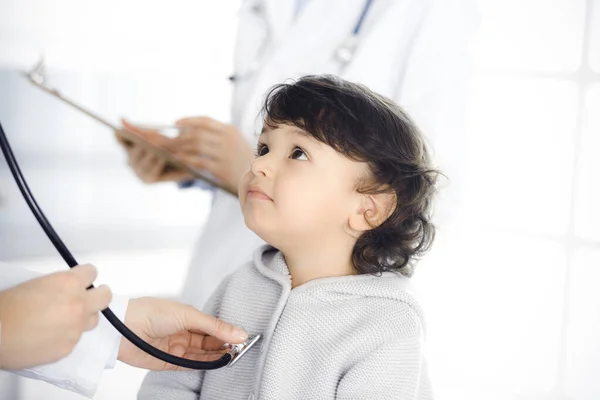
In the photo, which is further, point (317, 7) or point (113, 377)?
point (113, 377)

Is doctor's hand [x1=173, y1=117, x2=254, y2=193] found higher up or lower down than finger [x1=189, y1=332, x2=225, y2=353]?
higher up

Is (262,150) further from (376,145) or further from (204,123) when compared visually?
(204,123)

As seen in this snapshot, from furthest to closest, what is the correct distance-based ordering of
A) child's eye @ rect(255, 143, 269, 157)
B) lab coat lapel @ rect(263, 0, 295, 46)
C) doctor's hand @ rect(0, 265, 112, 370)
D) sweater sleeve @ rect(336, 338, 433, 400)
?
1. lab coat lapel @ rect(263, 0, 295, 46)
2. child's eye @ rect(255, 143, 269, 157)
3. sweater sleeve @ rect(336, 338, 433, 400)
4. doctor's hand @ rect(0, 265, 112, 370)

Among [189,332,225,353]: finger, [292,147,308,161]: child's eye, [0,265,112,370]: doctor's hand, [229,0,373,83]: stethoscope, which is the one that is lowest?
[0,265,112,370]: doctor's hand

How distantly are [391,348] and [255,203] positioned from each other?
0.25 m

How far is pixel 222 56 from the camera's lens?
203 centimetres

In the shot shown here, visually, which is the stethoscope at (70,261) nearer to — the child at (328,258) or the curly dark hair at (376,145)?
the child at (328,258)

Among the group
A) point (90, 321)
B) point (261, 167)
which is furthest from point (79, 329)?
point (261, 167)

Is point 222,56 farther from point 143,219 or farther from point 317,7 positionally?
point 317,7

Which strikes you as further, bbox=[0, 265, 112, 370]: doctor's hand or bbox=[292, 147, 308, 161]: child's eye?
bbox=[292, 147, 308, 161]: child's eye

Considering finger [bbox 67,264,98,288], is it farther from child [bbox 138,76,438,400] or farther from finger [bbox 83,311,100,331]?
child [bbox 138,76,438,400]

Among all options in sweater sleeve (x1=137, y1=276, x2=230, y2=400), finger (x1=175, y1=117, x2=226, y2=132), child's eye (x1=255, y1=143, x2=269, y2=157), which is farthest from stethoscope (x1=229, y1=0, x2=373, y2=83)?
sweater sleeve (x1=137, y1=276, x2=230, y2=400)

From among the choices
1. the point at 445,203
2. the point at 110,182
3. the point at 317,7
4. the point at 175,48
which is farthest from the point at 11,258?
the point at 445,203

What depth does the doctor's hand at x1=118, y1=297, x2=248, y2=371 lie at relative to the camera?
85cm
